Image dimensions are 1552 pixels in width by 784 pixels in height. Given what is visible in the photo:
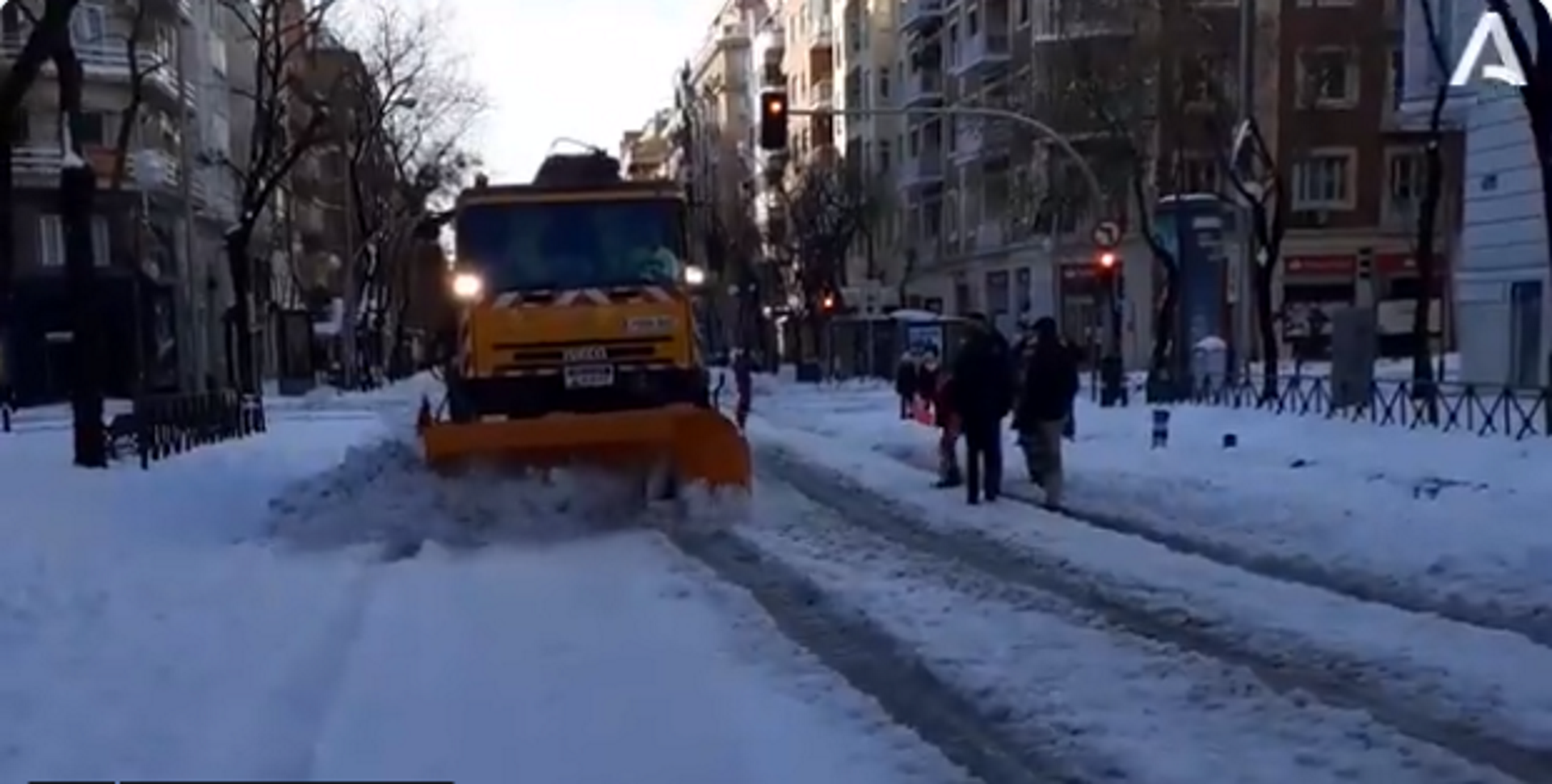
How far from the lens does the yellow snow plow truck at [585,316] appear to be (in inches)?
699

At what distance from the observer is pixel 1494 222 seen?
112 ft

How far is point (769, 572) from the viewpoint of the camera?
45.4 feet

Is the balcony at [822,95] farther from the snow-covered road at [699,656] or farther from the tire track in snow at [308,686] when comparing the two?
the tire track in snow at [308,686]

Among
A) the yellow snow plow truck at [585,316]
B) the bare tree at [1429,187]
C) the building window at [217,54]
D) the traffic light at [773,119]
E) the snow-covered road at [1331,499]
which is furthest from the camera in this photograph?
the building window at [217,54]

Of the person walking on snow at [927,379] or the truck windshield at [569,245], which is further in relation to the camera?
the person walking on snow at [927,379]

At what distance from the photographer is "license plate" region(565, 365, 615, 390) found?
59.0 feet

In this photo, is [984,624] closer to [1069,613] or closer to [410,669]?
[1069,613]

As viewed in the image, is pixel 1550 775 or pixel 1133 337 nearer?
pixel 1550 775

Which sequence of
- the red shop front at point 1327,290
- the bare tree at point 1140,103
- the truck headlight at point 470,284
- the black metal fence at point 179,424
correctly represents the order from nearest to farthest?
the truck headlight at point 470,284 < the black metal fence at point 179,424 < the bare tree at point 1140,103 < the red shop front at point 1327,290

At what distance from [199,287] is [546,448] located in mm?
48695

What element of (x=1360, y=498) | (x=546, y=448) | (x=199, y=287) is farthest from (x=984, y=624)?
(x=199, y=287)

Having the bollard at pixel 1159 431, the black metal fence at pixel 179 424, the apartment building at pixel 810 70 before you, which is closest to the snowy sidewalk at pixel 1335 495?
the bollard at pixel 1159 431

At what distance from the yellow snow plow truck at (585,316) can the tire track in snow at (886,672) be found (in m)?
3.43

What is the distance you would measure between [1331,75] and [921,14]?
23.5 meters
